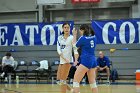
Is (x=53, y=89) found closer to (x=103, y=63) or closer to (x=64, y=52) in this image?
(x=64, y=52)

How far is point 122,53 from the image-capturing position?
19.5 meters

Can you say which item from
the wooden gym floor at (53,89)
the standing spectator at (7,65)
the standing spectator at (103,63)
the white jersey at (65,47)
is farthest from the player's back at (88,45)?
the standing spectator at (7,65)

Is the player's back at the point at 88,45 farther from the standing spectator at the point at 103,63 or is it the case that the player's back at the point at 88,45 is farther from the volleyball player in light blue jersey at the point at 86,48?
the standing spectator at the point at 103,63

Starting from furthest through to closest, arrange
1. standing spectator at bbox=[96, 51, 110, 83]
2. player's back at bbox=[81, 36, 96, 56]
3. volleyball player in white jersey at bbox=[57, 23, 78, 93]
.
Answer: standing spectator at bbox=[96, 51, 110, 83] → volleyball player in white jersey at bbox=[57, 23, 78, 93] → player's back at bbox=[81, 36, 96, 56]

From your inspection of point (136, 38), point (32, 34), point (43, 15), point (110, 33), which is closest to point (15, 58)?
point (32, 34)

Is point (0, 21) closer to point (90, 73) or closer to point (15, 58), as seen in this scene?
point (15, 58)

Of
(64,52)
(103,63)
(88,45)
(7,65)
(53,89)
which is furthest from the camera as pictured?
(7,65)

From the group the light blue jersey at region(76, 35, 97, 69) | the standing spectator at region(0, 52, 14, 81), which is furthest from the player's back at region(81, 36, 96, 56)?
the standing spectator at region(0, 52, 14, 81)

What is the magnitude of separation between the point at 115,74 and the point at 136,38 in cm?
228

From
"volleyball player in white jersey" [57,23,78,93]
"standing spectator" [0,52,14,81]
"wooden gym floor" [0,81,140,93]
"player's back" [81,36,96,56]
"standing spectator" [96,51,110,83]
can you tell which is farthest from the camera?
"standing spectator" [0,52,14,81]

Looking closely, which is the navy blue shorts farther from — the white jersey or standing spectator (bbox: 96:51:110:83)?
standing spectator (bbox: 96:51:110:83)

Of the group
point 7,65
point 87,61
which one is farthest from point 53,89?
point 87,61

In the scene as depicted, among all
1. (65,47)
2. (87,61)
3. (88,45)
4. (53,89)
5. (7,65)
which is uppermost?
(88,45)

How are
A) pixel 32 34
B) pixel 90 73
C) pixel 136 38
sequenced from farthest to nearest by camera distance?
pixel 32 34 → pixel 136 38 → pixel 90 73
